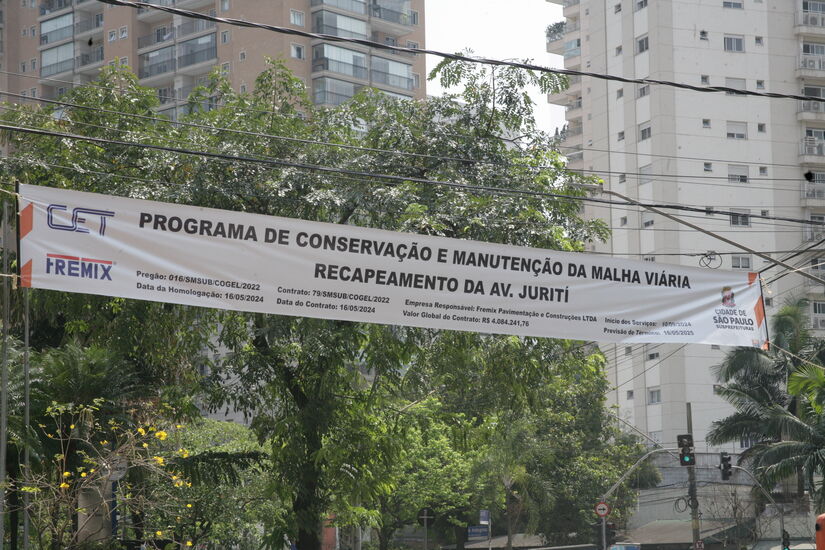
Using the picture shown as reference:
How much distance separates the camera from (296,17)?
233 feet

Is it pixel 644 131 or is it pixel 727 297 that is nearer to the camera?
pixel 727 297

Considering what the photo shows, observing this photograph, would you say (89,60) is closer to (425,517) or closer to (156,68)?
(156,68)

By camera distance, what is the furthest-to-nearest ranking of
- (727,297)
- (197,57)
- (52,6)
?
1. (52,6)
2. (197,57)
3. (727,297)

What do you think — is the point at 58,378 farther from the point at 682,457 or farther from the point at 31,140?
the point at 682,457

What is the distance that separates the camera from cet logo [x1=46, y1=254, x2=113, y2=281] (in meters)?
11.9

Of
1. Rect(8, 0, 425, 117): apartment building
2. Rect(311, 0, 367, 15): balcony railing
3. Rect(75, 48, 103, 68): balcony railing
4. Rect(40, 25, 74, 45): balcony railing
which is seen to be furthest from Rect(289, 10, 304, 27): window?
Rect(40, 25, 74, 45): balcony railing

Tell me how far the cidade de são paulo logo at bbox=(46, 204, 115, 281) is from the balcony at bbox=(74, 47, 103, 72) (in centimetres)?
6851

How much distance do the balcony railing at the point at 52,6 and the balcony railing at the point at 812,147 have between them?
47.5 m

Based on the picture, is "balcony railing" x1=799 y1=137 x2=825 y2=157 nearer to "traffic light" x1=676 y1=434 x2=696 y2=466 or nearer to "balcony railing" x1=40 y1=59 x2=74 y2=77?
"traffic light" x1=676 y1=434 x2=696 y2=466

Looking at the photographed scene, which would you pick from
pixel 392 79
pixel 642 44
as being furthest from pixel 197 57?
pixel 642 44

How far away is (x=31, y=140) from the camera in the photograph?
71.2 feet

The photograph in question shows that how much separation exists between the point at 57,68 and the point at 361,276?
71212 mm

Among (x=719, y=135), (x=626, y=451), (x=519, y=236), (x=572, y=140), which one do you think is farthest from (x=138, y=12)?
(x=519, y=236)

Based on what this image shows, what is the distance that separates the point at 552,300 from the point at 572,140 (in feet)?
215
